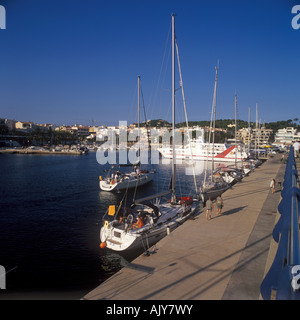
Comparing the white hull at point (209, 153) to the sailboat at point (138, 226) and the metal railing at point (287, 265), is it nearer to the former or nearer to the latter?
the sailboat at point (138, 226)

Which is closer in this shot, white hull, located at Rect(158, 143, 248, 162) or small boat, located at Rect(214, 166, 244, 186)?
small boat, located at Rect(214, 166, 244, 186)

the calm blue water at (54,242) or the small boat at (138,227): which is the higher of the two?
the small boat at (138,227)

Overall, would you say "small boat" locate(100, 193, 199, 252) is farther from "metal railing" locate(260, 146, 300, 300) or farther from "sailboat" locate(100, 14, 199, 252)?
"metal railing" locate(260, 146, 300, 300)

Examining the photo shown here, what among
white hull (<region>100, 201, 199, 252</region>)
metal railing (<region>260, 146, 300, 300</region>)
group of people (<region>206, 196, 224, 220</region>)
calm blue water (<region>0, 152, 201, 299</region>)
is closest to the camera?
metal railing (<region>260, 146, 300, 300</region>)

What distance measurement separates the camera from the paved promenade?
25.0ft

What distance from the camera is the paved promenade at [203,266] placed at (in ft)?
25.0

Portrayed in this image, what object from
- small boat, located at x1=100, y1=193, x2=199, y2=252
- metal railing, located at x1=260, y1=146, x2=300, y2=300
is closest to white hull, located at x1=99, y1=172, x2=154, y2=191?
small boat, located at x1=100, y1=193, x2=199, y2=252

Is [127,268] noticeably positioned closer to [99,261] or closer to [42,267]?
[99,261]
